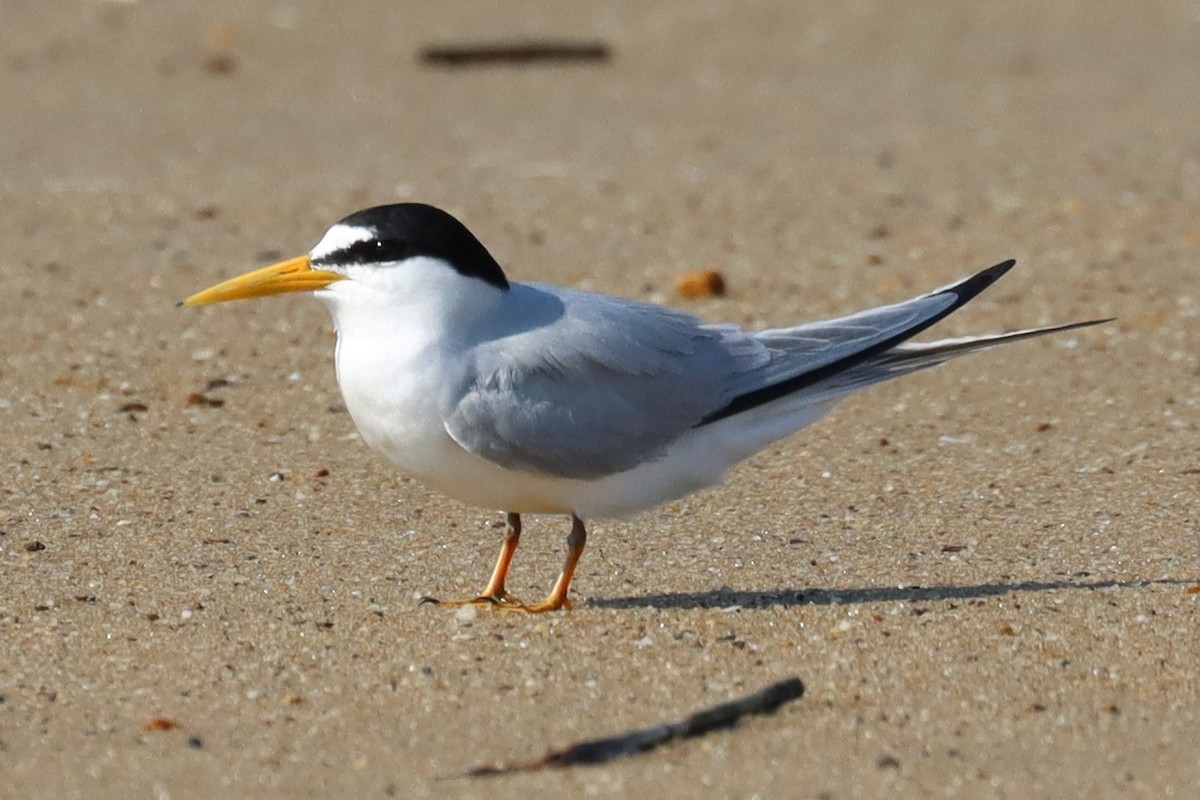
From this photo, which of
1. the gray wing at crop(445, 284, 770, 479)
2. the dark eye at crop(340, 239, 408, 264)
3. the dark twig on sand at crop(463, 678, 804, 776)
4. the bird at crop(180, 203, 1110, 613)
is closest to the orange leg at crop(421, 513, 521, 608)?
the bird at crop(180, 203, 1110, 613)

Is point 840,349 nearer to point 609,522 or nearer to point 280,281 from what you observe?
point 609,522

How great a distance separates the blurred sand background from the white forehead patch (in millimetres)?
908

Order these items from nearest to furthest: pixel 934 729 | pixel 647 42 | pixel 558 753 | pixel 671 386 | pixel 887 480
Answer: pixel 558 753 < pixel 934 729 < pixel 671 386 < pixel 887 480 < pixel 647 42

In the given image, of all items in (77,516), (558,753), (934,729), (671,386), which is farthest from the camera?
(77,516)

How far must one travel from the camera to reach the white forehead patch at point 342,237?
4941 millimetres

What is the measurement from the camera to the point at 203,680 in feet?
14.9

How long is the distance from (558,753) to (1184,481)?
2.93 metres

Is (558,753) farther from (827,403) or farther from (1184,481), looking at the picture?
(1184,481)

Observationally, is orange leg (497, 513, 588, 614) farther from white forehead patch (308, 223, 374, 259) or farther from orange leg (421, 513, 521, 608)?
white forehead patch (308, 223, 374, 259)

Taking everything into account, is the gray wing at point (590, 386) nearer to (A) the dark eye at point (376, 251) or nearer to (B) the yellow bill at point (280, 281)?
(A) the dark eye at point (376, 251)

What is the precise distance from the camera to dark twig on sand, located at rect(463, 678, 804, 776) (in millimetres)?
3994

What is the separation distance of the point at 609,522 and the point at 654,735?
1954 millimetres

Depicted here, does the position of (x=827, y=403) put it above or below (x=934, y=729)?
above

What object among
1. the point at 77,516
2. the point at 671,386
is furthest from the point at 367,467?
the point at 671,386
